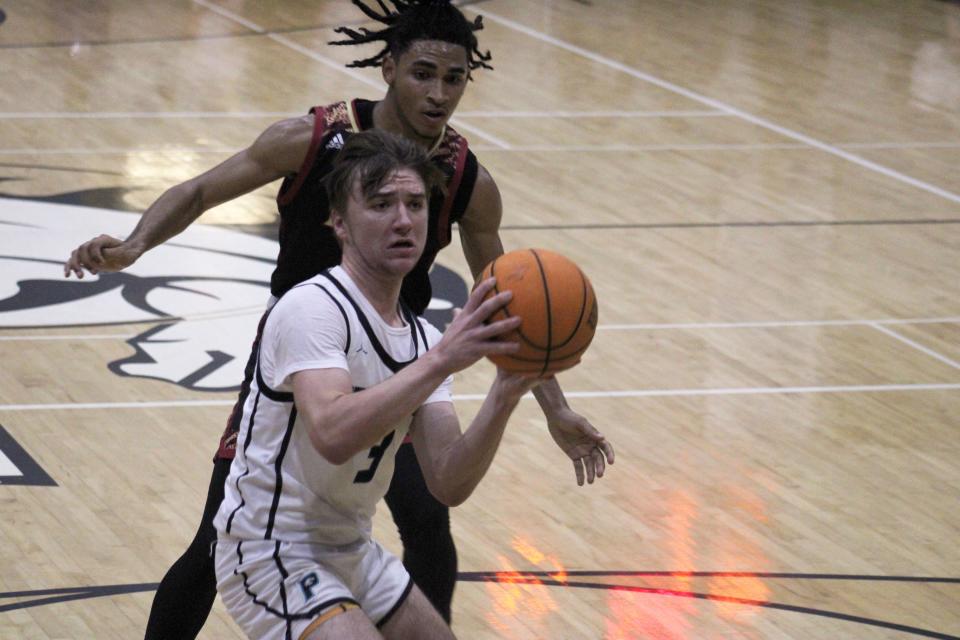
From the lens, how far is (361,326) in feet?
11.0

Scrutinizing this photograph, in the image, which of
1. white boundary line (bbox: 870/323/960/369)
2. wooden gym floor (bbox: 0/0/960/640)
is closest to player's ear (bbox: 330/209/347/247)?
wooden gym floor (bbox: 0/0/960/640)

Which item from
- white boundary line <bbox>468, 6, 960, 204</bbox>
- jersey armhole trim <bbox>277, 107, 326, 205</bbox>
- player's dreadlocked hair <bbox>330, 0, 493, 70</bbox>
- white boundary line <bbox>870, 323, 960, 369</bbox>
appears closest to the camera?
jersey armhole trim <bbox>277, 107, 326, 205</bbox>

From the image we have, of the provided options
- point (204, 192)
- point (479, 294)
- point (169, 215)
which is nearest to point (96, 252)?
point (169, 215)

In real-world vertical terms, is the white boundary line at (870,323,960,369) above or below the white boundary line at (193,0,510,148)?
above

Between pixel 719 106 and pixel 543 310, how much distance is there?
35.1 ft

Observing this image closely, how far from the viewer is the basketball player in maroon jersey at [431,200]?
13.6 ft

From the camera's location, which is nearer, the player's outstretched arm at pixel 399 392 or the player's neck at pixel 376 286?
the player's outstretched arm at pixel 399 392

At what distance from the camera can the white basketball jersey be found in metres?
3.30

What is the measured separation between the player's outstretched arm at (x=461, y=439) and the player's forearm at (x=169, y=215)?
1080mm

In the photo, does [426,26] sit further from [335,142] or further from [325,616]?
[325,616]

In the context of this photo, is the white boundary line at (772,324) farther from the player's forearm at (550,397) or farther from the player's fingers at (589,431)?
the player's fingers at (589,431)

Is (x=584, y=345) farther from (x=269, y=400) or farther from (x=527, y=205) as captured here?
(x=527, y=205)

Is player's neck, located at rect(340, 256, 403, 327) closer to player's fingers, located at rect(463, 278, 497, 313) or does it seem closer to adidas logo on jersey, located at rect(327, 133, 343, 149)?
player's fingers, located at rect(463, 278, 497, 313)

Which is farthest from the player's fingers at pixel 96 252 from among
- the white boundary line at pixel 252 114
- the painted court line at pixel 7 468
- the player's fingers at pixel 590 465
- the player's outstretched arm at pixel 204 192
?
the white boundary line at pixel 252 114
